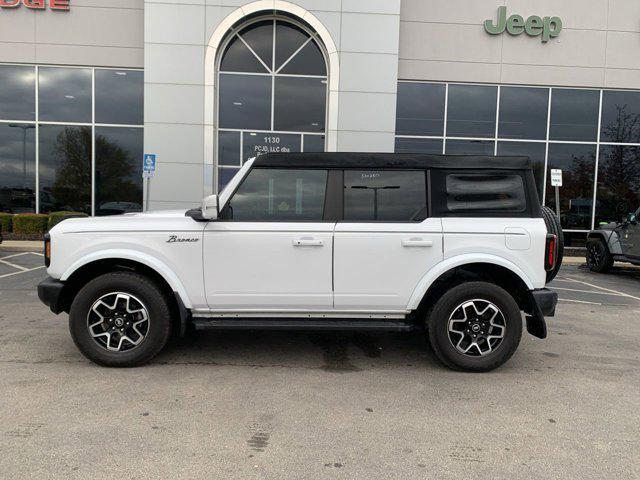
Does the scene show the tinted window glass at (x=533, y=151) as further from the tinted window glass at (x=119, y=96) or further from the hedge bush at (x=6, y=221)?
the hedge bush at (x=6, y=221)

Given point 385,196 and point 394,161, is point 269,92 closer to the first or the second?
point 394,161

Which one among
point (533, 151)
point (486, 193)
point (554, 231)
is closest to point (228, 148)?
point (533, 151)

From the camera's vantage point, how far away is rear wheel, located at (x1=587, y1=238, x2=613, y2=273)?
39.6 ft

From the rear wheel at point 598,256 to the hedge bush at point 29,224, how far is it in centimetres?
1542

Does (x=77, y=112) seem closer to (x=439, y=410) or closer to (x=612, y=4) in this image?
(x=439, y=410)

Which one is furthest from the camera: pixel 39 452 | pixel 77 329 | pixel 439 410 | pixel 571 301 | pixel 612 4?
pixel 612 4

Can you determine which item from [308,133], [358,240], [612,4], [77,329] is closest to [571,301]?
[358,240]

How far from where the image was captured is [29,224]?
1535cm

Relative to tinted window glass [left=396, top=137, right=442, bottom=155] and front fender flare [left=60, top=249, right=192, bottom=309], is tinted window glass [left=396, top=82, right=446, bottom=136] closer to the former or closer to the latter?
tinted window glass [left=396, top=137, right=442, bottom=155]

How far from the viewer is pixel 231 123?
1476cm

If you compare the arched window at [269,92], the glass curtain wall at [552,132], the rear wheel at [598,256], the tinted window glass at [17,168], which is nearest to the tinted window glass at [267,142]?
the arched window at [269,92]

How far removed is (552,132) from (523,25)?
3.37 m

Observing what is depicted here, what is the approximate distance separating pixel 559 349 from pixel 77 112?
50.3 feet

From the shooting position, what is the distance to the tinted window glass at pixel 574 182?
1603cm
